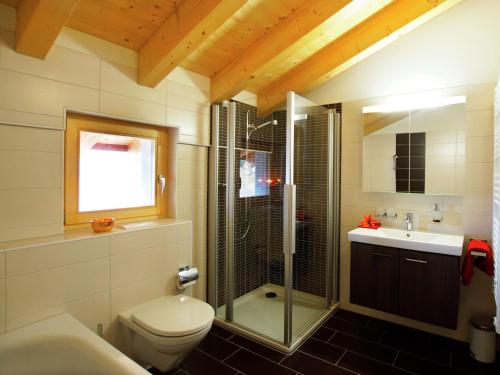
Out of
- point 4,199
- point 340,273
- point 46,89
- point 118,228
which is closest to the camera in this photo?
point 4,199

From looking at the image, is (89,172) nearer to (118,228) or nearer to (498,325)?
(118,228)

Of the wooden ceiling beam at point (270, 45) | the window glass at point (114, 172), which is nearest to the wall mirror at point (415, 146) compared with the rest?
the wooden ceiling beam at point (270, 45)

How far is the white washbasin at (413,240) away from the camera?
230 centimetres

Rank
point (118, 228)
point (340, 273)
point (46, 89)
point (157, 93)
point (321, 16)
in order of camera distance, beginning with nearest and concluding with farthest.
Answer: point (46, 89) < point (321, 16) < point (118, 228) < point (157, 93) < point (340, 273)

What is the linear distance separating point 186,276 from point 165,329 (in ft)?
2.28

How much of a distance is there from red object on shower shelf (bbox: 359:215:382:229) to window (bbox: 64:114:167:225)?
1.88m

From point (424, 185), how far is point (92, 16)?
9.38 ft

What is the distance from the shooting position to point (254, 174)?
10.1 ft

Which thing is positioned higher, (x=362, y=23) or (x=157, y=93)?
(x=362, y=23)

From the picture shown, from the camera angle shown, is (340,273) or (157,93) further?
(340,273)

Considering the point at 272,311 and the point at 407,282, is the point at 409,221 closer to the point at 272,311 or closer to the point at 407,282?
the point at 407,282

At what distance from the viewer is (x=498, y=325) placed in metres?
1.94

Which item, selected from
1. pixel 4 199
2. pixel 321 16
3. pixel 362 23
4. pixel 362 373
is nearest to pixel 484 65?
pixel 362 23

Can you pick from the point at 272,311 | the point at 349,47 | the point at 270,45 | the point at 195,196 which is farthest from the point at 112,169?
the point at 349,47
